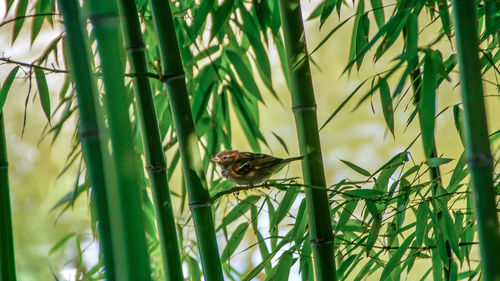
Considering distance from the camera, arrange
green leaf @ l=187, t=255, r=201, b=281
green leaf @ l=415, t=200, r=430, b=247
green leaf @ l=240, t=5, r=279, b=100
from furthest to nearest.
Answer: green leaf @ l=187, t=255, r=201, b=281
green leaf @ l=240, t=5, r=279, b=100
green leaf @ l=415, t=200, r=430, b=247

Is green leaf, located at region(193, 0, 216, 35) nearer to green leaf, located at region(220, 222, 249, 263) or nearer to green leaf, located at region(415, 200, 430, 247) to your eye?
green leaf, located at region(220, 222, 249, 263)

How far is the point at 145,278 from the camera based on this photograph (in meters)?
0.63

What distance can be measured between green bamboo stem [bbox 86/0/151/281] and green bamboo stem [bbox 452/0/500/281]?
0.37 metres

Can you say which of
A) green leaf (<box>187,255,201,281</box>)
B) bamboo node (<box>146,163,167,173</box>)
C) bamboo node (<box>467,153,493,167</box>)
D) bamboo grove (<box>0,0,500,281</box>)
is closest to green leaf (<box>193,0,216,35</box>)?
bamboo grove (<box>0,0,500,281</box>)

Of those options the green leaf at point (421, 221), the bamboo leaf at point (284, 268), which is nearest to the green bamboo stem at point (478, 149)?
the green leaf at point (421, 221)

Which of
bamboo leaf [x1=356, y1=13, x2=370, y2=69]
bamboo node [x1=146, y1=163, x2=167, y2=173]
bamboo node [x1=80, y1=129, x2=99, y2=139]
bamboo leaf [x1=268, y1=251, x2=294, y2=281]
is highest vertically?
bamboo leaf [x1=356, y1=13, x2=370, y2=69]

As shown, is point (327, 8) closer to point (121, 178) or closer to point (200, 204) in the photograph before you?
point (200, 204)

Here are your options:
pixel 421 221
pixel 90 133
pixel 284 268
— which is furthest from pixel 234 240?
pixel 90 133

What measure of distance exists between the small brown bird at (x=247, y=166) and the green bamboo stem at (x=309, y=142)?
0.47ft

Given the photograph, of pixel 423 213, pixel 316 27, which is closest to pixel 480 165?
pixel 423 213

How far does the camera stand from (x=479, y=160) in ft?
2.24

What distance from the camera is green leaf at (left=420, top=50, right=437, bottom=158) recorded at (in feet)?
3.21

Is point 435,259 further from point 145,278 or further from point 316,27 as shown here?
point 316,27

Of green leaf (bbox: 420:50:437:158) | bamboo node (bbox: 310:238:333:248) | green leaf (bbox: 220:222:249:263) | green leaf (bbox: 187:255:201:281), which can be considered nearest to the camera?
green leaf (bbox: 420:50:437:158)
